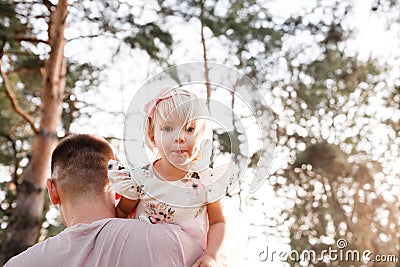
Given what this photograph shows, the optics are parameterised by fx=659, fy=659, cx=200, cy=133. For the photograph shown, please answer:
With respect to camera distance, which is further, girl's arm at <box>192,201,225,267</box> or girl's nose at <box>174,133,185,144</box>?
girl's nose at <box>174,133,185,144</box>

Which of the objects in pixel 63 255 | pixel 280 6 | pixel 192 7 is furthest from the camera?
pixel 280 6

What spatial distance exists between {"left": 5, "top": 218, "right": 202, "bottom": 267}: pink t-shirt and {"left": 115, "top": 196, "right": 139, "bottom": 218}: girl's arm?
162 millimetres

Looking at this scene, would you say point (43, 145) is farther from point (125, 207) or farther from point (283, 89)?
point (125, 207)

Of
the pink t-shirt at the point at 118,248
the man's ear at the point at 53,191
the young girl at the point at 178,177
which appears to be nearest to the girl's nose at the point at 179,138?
the young girl at the point at 178,177

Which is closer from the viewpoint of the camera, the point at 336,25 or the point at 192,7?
the point at 192,7

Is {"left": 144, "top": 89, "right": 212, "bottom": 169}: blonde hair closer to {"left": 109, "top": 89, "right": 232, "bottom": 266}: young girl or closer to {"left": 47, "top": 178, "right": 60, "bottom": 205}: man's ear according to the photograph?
{"left": 109, "top": 89, "right": 232, "bottom": 266}: young girl

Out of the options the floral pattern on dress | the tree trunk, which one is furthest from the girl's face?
the tree trunk

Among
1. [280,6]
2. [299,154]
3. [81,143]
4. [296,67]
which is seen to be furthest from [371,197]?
[81,143]

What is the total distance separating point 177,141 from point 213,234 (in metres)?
0.27

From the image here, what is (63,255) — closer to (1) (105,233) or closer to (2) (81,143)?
(1) (105,233)

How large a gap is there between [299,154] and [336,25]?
4.31 feet

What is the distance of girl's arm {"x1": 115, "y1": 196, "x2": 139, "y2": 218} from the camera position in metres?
1.92

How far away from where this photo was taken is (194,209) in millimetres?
1829

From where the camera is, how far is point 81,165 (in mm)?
2016
